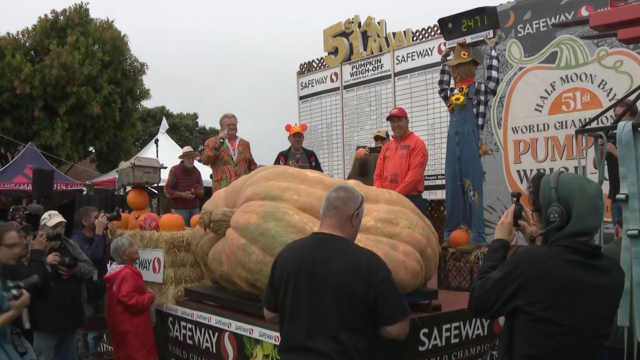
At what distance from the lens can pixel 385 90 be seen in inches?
388

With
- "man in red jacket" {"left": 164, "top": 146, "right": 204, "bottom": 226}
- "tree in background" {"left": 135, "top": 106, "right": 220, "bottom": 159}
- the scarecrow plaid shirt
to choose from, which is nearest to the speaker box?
"man in red jacket" {"left": 164, "top": 146, "right": 204, "bottom": 226}

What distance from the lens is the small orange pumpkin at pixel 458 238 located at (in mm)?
4809

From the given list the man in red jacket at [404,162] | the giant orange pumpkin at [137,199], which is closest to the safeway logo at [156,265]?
the giant orange pumpkin at [137,199]

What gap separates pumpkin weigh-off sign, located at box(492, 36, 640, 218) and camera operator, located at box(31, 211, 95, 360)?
4.64m

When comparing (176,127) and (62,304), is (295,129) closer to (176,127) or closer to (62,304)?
(62,304)

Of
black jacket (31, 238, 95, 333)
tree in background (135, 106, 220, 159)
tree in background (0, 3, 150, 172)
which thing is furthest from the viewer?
tree in background (135, 106, 220, 159)

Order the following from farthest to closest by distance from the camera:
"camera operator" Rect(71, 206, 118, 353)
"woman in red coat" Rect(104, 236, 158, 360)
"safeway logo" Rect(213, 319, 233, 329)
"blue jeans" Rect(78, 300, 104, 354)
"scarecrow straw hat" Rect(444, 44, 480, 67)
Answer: "blue jeans" Rect(78, 300, 104, 354) < "scarecrow straw hat" Rect(444, 44, 480, 67) < "camera operator" Rect(71, 206, 118, 353) < "woman in red coat" Rect(104, 236, 158, 360) < "safeway logo" Rect(213, 319, 233, 329)

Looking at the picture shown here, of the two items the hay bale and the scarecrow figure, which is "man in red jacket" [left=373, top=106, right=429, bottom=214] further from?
the hay bale

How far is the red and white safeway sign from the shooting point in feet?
16.4

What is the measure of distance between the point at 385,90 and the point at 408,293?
692 cm

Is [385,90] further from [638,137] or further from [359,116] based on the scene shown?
[638,137]

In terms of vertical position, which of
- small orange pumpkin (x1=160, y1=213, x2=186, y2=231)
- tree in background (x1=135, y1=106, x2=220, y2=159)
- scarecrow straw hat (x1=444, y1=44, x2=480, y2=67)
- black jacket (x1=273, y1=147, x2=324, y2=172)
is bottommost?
small orange pumpkin (x1=160, y1=213, x2=186, y2=231)

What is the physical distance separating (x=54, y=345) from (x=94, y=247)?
0.99m

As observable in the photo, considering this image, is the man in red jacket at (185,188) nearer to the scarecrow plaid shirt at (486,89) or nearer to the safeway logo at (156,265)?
the safeway logo at (156,265)
